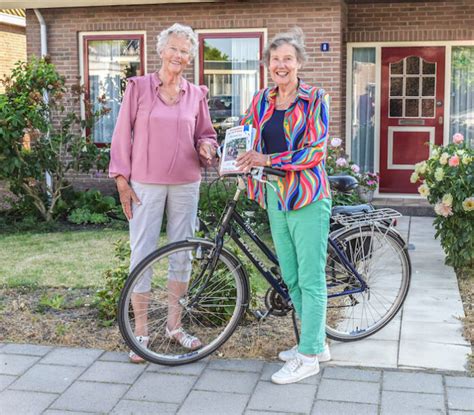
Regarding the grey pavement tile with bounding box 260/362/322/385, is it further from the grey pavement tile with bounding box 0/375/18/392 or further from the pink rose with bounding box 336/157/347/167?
the pink rose with bounding box 336/157/347/167

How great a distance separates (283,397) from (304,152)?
1224 mm

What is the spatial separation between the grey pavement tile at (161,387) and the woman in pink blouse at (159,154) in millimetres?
248

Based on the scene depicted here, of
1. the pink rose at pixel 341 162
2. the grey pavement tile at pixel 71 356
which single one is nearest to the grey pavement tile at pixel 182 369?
the grey pavement tile at pixel 71 356

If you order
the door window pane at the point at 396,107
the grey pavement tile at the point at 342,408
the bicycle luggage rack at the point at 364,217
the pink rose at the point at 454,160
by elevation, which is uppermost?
the door window pane at the point at 396,107

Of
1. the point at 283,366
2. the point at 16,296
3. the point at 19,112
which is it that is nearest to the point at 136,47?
the point at 19,112

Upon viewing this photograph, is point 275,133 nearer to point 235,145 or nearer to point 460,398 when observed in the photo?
point 235,145

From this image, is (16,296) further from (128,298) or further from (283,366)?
(283,366)

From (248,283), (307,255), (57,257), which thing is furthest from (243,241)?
(57,257)

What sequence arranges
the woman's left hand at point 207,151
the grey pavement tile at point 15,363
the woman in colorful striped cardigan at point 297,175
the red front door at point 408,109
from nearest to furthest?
the woman in colorful striped cardigan at point 297,175
the grey pavement tile at point 15,363
the woman's left hand at point 207,151
the red front door at point 408,109

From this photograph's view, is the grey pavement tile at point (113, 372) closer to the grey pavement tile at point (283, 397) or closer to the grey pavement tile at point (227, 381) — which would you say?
the grey pavement tile at point (227, 381)

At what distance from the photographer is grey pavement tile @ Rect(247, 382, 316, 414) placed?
3.72m

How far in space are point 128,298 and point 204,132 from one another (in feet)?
3.47

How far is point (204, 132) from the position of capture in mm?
4500

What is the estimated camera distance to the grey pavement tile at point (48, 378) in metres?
4.00
